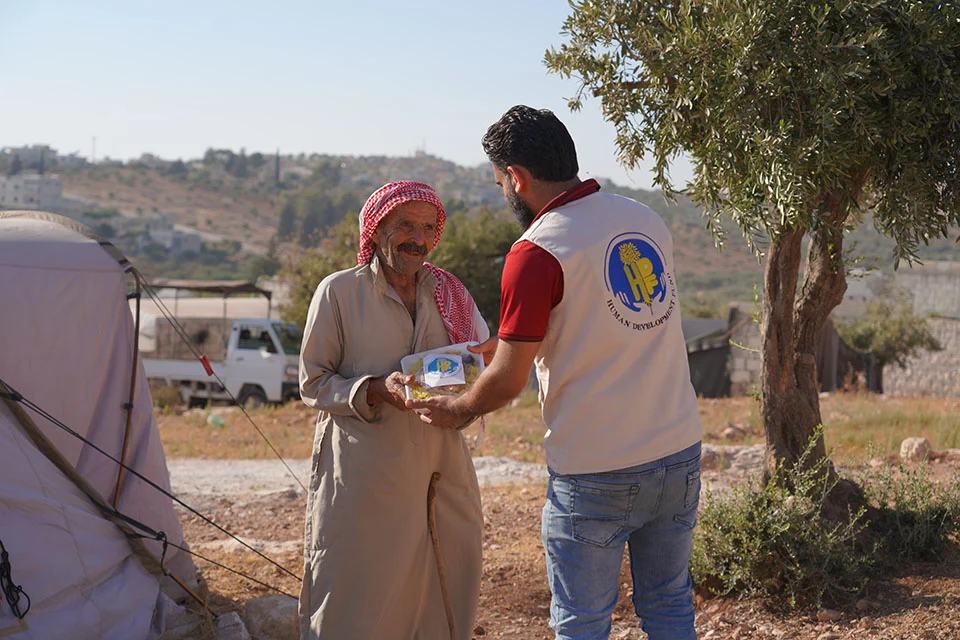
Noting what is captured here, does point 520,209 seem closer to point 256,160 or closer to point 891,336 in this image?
point 891,336

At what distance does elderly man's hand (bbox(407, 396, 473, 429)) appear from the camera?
9.17ft

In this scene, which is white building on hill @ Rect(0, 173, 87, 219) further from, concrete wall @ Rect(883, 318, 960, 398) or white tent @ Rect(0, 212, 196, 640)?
white tent @ Rect(0, 212, 196, 640)

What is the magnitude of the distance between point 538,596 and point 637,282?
272cm

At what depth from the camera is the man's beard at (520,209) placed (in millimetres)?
2625

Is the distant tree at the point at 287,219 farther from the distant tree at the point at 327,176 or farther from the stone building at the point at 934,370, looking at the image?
the stone building at the point at 934,370

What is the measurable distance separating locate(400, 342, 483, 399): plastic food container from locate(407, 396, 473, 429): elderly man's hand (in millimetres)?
41

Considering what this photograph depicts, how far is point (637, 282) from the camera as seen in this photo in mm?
2473

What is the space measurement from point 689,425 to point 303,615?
1505mm

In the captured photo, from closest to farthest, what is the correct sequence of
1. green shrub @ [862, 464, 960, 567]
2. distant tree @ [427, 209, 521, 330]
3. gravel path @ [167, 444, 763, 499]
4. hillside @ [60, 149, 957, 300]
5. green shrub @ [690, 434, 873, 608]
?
green shrub @ [690, 434, 873, 608] → green shrub @ [862, 464, 960, 567] → gravel path @ [167, 444, 763, 499] → distant tree @ [427, 209, 521, 330] → hillside @ [60, 149, 957, 300]

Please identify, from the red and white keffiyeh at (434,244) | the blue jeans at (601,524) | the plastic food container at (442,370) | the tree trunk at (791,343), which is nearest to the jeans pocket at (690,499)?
the blue jeans at (601,524)

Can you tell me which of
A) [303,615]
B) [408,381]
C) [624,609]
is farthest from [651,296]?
[624,609]

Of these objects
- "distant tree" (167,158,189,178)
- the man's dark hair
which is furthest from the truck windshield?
"distant tree" (167,158,189,178)

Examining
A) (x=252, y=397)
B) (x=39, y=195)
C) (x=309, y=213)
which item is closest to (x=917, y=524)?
(x=252, y=397)

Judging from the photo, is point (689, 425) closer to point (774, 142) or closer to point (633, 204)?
point (633, 204)
